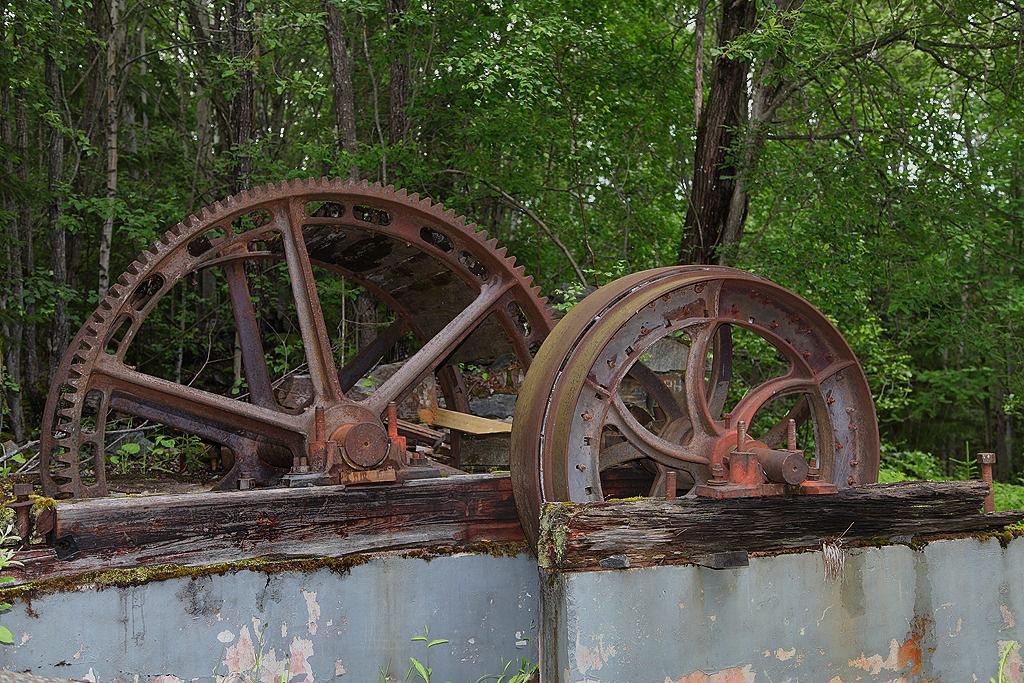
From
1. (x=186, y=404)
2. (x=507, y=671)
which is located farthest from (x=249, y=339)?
(x=507, y=671)

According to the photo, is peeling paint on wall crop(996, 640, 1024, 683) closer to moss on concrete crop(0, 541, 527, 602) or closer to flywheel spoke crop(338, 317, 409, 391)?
moss on concrete crop(0, 541, 527, 602)

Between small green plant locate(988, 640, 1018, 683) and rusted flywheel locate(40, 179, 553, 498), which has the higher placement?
rusted flywheel locate(40, 179, 553, 498)

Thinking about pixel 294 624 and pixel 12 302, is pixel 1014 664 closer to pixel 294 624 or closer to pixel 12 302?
pixel 294 624

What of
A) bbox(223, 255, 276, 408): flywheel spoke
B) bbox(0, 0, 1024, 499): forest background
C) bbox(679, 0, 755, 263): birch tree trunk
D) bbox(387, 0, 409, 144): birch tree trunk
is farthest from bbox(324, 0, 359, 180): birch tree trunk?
bbox(223, 255, 276, 408): flywheel spoke

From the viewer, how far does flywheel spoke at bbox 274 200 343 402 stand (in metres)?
5.95

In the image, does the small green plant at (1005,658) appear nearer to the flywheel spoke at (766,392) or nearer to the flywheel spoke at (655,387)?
the flywheel spoke at (766,392)

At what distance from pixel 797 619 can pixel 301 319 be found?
3346mm

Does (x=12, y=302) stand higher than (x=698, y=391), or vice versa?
(x=12, y=302)

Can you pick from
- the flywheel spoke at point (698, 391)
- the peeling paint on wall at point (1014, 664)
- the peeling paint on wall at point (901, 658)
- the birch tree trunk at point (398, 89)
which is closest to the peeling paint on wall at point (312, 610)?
the flywheel spoke at point (698, 391)

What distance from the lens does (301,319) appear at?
610 cm

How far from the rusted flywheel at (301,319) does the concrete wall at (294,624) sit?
72 cm

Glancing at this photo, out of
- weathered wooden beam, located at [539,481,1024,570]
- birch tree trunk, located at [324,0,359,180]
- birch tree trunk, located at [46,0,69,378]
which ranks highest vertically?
birch tree trunk, located at [324,0,359,180]

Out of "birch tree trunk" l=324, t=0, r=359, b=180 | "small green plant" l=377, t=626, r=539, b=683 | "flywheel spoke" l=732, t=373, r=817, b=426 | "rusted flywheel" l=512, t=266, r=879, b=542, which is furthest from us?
"birch tree trunk" l=324, t=0, r=359, b=180

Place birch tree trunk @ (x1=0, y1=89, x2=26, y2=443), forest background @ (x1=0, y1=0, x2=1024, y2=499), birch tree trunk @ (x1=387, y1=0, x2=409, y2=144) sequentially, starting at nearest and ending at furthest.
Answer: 1. birch tree trunk @ (x1=0, y1=89, x2=26, y2=443)
2. forest background @ (x1=0, y1=0, x2=1024, y2=499)
3. birch tree trunk @ (x1=387, y1=0, x2=409, y2=144)
